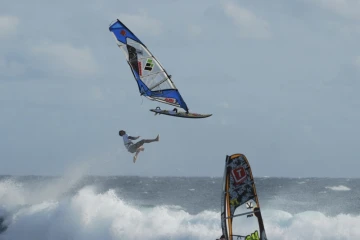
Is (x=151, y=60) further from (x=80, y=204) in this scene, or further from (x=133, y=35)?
(x=80, y=204)

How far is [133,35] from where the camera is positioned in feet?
69.9

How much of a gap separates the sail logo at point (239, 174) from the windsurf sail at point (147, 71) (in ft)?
9.39

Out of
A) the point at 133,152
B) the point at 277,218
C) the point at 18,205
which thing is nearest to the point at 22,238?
the point at 18,205

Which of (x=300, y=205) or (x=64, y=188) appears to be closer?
(x=64, y=188)

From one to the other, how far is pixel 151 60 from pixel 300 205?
31724 mm

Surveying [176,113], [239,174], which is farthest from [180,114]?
[239,174]

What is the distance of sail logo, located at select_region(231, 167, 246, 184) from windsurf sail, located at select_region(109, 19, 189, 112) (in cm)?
286

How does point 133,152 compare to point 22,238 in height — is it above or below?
above

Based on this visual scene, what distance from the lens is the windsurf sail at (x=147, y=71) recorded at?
21094 millimetres

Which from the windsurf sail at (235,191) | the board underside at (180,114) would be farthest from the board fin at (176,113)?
the windsurf sail at (235,191)

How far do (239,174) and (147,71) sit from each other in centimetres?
410

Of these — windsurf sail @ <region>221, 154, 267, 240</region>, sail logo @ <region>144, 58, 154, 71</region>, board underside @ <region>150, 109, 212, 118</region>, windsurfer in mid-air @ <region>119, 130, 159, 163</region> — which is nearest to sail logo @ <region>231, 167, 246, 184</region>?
windsurf sail @ <region>221, 154, 267, 240</region>

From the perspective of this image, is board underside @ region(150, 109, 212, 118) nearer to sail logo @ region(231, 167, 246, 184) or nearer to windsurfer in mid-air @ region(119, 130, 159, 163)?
windsurfer in mid-air @ region(119, 130, 159, 163)

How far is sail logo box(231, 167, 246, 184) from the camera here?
19.0 meters
